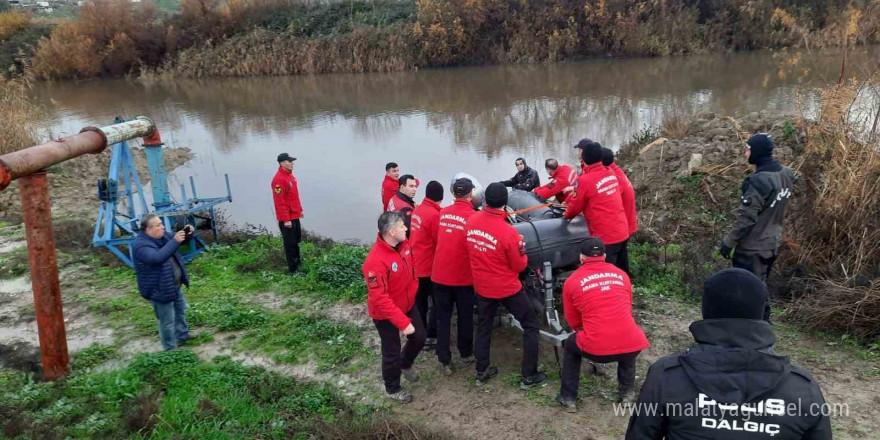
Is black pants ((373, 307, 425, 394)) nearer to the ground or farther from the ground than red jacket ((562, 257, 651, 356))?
nearer to the ground

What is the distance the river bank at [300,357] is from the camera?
4.35 m

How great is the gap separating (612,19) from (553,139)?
15983mm

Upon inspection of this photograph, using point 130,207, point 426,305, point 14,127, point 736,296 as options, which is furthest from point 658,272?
point 14,127

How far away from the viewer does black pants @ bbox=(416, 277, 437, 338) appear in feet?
18.2

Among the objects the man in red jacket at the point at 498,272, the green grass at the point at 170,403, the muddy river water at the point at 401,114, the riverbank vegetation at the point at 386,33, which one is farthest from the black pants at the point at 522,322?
the riverbank vegetation at the point at 386,33

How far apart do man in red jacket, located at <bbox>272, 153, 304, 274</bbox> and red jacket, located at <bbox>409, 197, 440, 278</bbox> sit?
8.49ft

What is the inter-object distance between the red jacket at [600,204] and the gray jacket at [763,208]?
0.98 meters

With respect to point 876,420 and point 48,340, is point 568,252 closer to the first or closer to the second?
point 876,420

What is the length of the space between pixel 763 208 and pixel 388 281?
334 centimetres

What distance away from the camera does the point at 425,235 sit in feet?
17.4

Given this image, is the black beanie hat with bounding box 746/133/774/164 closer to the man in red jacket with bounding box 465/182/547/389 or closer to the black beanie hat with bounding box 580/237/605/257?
the black beanie hat with bounding box 580/237/605/257

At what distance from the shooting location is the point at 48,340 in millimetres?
5152

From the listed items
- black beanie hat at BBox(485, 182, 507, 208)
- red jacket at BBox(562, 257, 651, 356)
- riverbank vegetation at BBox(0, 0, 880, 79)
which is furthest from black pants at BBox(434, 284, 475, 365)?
riverbank vegetation at BBox(0, 0, 880, 79)

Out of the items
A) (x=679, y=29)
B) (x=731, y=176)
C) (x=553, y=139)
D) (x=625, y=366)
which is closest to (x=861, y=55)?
(x=679, y=29)
